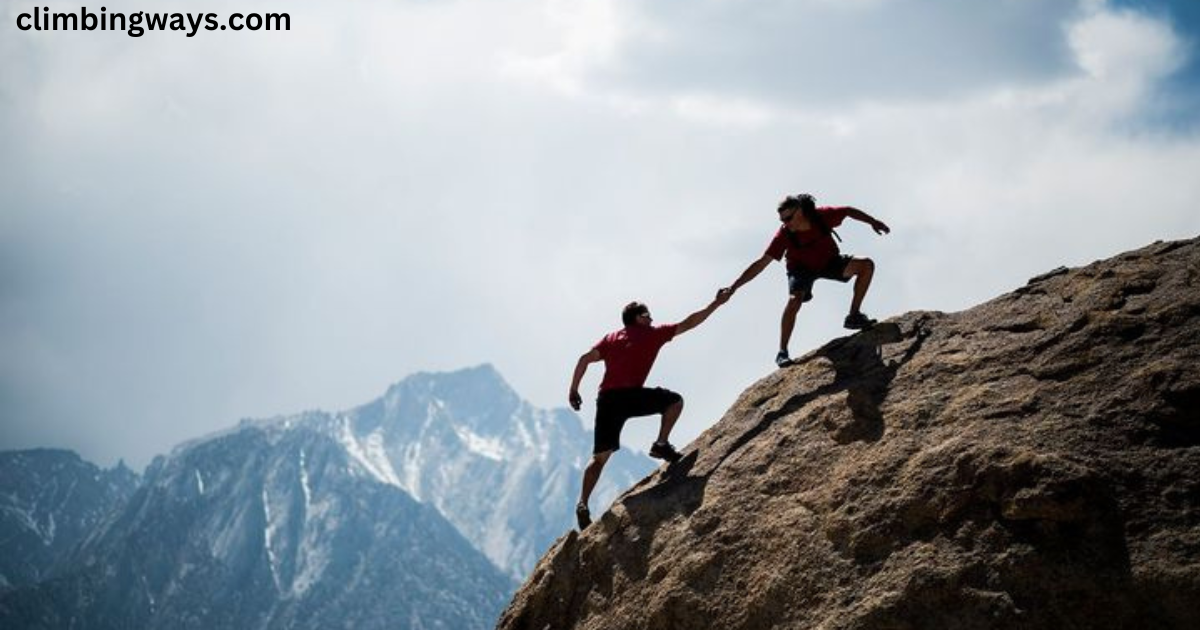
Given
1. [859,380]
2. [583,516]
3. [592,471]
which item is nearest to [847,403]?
[859,380]

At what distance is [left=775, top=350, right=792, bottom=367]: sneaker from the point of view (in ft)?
48.3

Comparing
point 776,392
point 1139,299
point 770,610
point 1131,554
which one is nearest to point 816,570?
point 770,610

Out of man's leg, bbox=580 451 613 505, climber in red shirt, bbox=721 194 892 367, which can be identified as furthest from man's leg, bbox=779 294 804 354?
man's leg, bbox=580 451 613 505

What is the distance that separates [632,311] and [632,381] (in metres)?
1.06

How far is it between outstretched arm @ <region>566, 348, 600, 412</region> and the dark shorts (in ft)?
10.7

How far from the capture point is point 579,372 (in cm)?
1431

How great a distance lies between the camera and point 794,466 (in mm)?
11961

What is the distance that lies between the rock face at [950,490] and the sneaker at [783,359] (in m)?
0.43

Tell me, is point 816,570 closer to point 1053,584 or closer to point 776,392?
point 1053,584

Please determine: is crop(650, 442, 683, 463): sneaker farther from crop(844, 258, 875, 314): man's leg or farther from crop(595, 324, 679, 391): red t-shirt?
crop(844, 258, 875, 314): man's leg

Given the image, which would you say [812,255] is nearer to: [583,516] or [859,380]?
[859,380]

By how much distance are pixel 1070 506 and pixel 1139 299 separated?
150 inches

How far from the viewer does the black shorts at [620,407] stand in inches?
549

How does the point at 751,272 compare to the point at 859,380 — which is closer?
the point at 859,380
